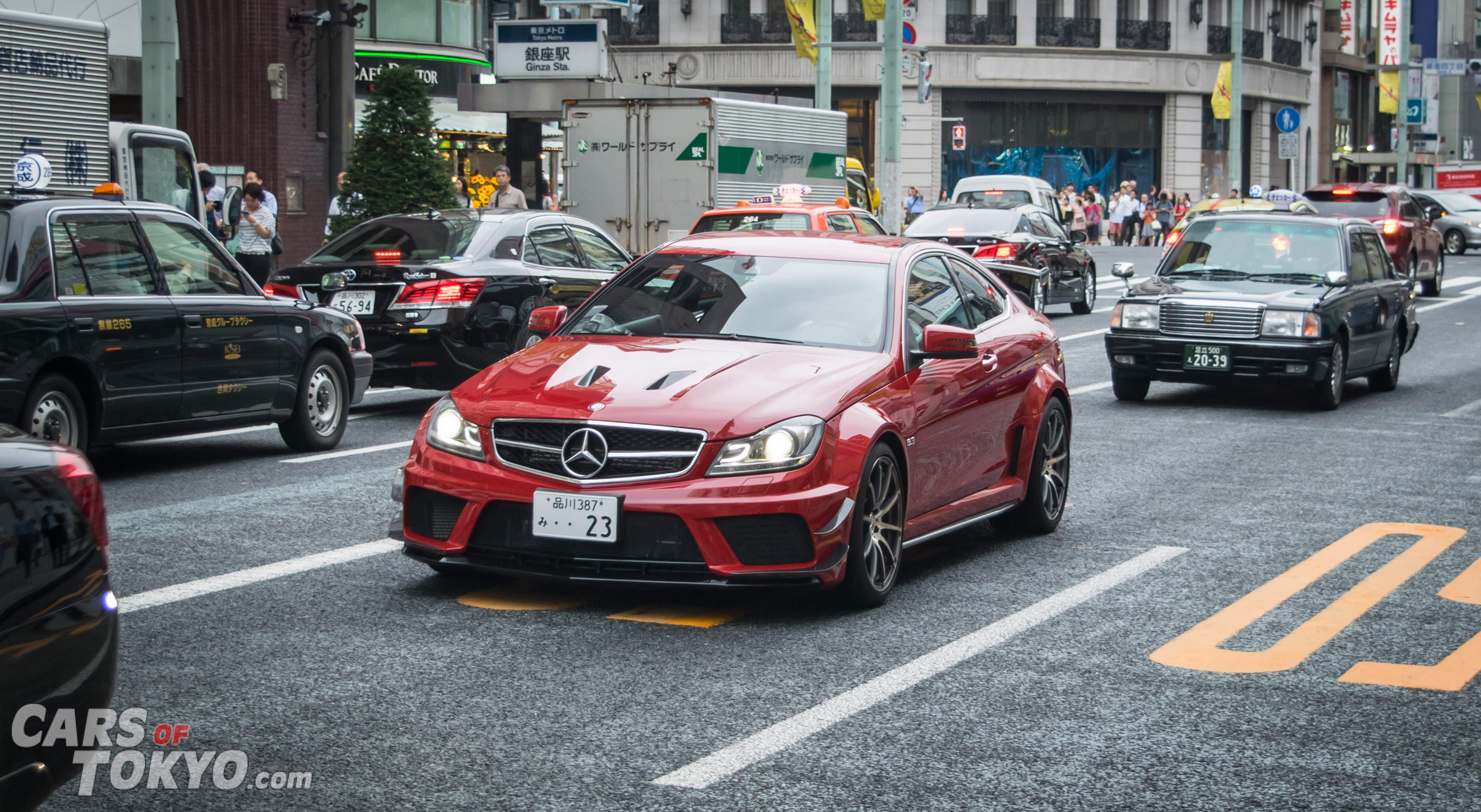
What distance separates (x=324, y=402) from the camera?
11.4m

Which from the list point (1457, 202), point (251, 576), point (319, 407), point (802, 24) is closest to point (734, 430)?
point (251, 576)

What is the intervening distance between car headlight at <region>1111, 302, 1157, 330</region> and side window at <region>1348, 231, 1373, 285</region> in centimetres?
170

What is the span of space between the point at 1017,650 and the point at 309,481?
5182mm

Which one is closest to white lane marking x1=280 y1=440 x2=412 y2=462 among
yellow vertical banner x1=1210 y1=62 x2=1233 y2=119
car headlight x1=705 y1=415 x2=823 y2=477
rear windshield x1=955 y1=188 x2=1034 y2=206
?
Result: car headlight x1=705 y1=415 x2=823 y2=477

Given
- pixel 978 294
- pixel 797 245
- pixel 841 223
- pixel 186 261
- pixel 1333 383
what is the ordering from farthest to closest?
pixel 841 223
pixel 1333 383
pixel 186 261
pixel 978 294
pixel 797 245

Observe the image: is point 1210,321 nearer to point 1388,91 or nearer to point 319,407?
point 319,407

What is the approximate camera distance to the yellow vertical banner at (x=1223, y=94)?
5300 cm

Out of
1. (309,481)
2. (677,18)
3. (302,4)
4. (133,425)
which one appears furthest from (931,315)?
(677,18)

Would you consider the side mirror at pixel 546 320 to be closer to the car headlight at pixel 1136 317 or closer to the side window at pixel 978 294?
the side window at pixel 978 294

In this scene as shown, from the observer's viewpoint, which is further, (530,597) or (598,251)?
(598,251)

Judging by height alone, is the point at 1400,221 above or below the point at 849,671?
above

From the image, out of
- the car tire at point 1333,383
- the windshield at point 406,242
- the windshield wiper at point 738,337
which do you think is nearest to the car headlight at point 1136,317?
the car tire at point 1333,383

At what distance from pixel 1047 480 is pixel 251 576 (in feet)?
12.2

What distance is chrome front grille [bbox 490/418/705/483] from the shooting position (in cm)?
613
